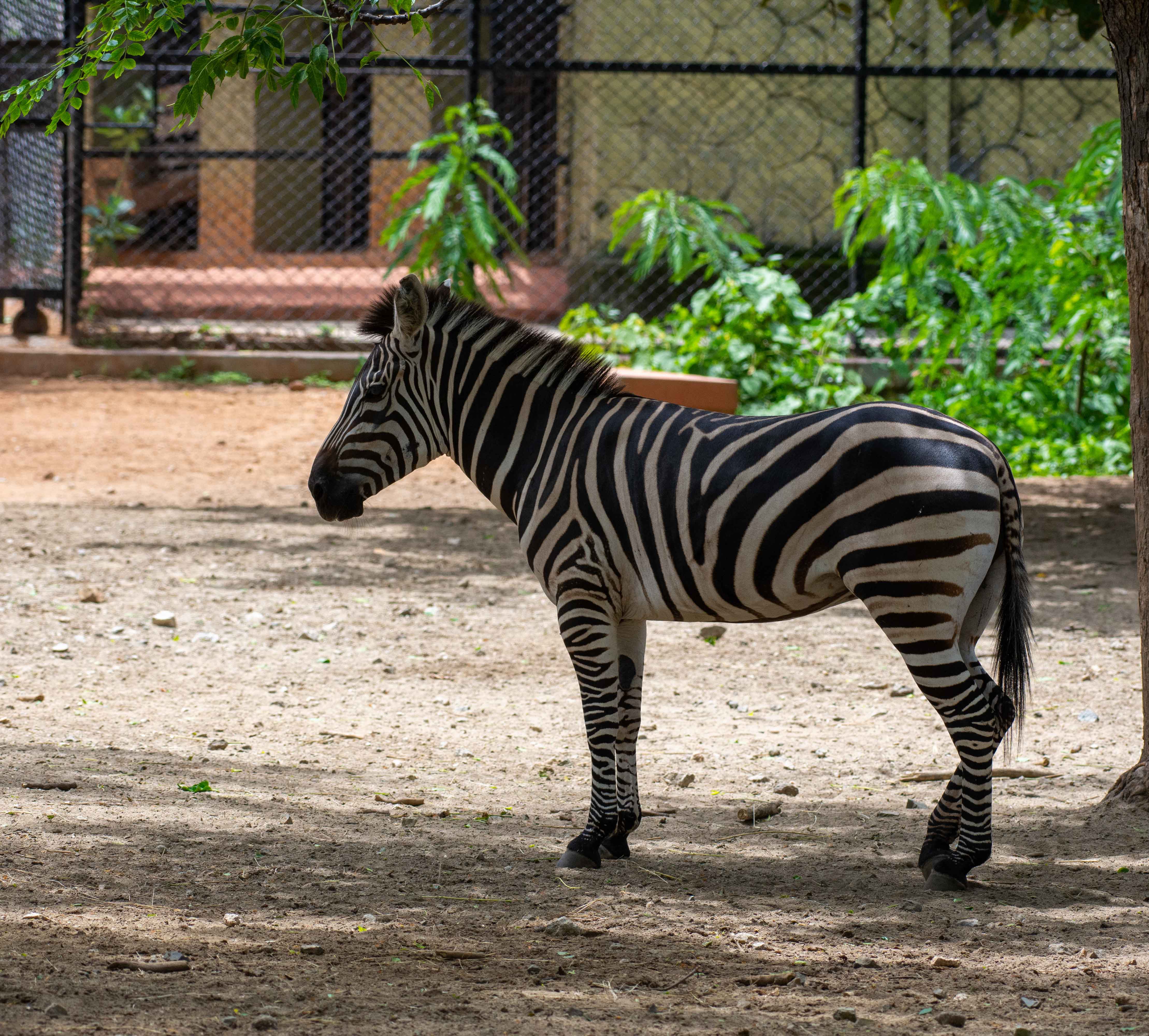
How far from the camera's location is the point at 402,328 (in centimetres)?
412

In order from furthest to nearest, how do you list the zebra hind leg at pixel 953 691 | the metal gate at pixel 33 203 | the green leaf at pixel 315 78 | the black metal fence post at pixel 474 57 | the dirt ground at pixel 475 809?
the metal gate at pixel 33 203 < the black metal fence post at pixel 474 57 < the green leaf at pixel 315 78 < the zebra hind leg at pixel 953 691 < the dirt ground at pixel 475 809

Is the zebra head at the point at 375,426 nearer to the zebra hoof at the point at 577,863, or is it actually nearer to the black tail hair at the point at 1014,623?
the zebra hoof at the point at 577,863

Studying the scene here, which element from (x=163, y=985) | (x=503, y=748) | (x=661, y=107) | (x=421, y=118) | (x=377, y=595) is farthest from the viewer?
(x=421, y=118)

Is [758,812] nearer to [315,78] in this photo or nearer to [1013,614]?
[1013,614]

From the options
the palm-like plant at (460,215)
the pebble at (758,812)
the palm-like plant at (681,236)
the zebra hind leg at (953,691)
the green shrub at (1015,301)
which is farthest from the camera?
the palm-like plant at (681,236)

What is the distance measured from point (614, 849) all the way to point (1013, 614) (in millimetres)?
1331

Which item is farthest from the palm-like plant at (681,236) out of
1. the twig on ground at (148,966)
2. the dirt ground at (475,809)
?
the twig on ground at (148,966)

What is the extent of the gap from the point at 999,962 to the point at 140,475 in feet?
24.9

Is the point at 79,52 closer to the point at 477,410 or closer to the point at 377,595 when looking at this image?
the point at 477,410

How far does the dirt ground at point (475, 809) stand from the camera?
117 inches

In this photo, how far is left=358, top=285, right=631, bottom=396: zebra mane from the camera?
4.11 metres

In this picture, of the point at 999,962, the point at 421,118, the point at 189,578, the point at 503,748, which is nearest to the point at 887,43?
the point at 421,118

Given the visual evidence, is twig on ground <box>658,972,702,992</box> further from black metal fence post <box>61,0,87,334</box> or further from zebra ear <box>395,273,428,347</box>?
black metal fence post <box>61,0,87,334</box>

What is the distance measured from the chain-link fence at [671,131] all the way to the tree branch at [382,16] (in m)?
7.54
